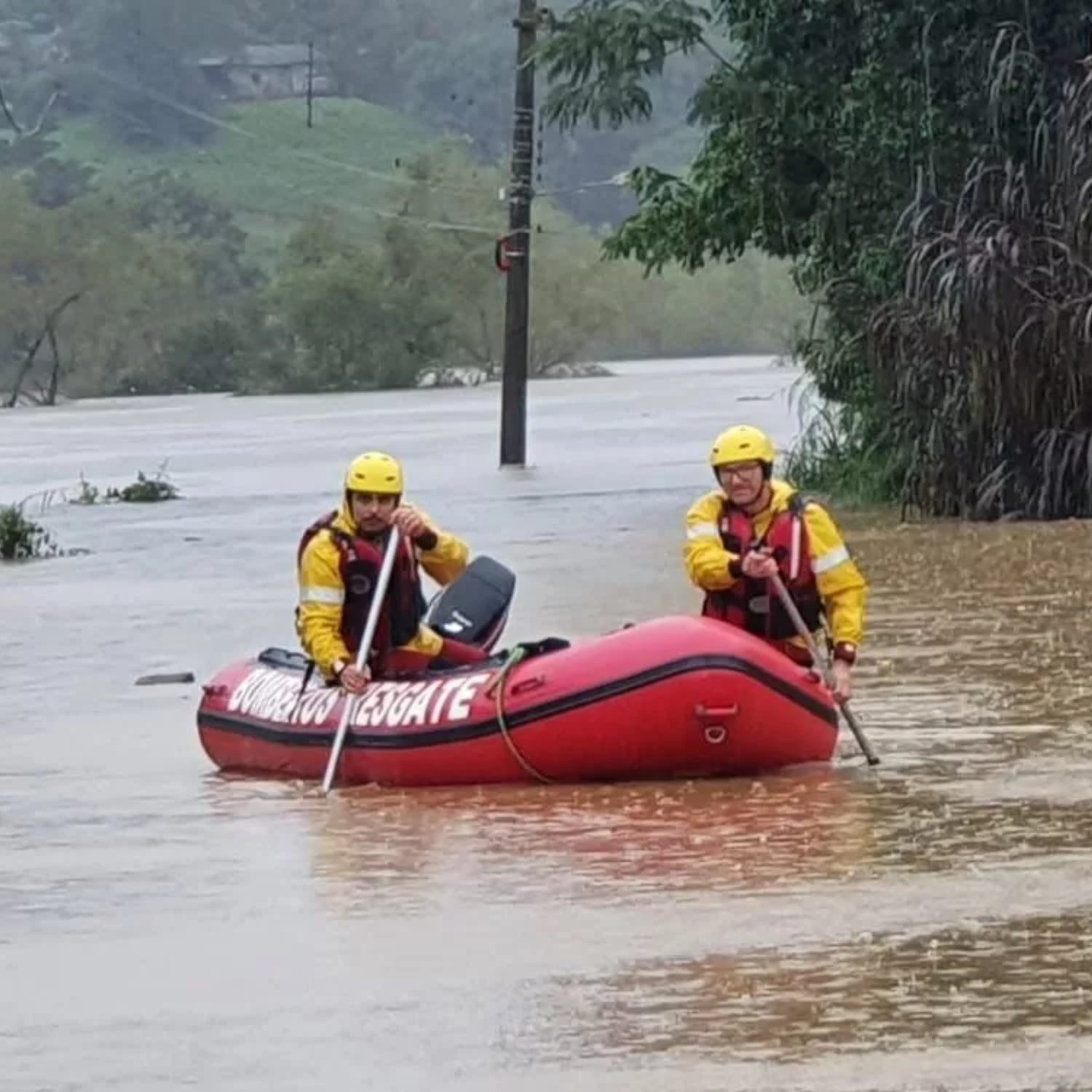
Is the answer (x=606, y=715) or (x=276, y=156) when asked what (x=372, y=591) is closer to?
(x=606, y=715)

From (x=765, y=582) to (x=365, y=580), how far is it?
1.60m

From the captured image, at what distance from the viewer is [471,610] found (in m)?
13.4

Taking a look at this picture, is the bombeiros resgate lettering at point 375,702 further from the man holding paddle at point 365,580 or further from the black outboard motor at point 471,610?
the black outboard motor at point 471,610

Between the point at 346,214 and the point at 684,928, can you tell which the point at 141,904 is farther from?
the point at 346,214

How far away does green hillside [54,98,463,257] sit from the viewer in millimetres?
110875

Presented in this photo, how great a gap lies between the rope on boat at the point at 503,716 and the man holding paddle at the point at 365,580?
64 centimetres

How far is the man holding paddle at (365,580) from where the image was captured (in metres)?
12.7

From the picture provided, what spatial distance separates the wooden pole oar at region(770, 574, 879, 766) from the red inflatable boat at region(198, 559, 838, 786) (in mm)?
68

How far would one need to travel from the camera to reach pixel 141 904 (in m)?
10.1

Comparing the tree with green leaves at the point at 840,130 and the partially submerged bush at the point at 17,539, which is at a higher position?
the tree with green leaves at the point at 840,130

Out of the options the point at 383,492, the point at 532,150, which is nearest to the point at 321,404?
the point at 532,150

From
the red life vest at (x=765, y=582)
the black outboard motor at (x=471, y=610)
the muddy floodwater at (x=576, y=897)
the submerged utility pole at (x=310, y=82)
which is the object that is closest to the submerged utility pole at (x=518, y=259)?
the muddy floodwater at (x=576, y=897)

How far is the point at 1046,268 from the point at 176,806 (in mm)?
11908

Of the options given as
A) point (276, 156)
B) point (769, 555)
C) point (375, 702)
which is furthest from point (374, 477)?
point (276, 156)
